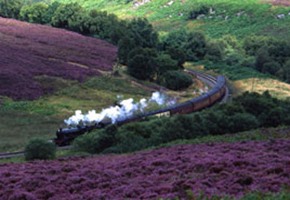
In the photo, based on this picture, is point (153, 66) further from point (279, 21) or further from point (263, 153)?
point (279, 21)

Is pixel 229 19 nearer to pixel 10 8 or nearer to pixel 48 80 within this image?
pixel 10 8

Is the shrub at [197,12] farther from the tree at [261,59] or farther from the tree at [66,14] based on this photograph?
the tree at [261,59]

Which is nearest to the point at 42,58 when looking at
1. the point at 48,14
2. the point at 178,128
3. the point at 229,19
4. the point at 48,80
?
the point at 48,80

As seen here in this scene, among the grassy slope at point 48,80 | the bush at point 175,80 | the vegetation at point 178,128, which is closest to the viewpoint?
the vegetation at point 178,128

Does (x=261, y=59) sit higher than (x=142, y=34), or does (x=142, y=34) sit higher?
(x=142, y=34)

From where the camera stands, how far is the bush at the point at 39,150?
38.8m

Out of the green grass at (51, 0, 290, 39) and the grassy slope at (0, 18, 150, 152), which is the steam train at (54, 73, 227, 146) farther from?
the green grass at (51, 0, 290, 39)

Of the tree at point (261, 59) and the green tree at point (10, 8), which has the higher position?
the green tree at point (10, 8)

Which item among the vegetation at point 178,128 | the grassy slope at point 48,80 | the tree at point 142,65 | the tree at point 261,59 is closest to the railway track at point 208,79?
the tree at point 142,65

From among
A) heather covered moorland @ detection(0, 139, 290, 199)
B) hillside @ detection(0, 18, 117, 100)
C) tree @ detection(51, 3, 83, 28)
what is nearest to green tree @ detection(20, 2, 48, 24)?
tree @ detection(51, 3, 83, 28)

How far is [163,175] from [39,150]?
15730 mm

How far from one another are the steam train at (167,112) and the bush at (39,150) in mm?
7492

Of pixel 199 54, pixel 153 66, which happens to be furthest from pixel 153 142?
pixel 199 54

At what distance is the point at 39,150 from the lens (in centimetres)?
3900
